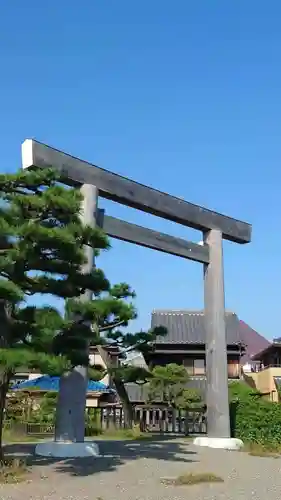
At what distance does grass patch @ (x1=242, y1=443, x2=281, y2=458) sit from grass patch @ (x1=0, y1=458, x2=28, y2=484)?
500cm

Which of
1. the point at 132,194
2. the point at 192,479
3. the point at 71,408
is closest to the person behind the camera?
the point at 192,479

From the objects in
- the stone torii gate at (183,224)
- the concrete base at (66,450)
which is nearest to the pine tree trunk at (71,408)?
the concrete base at (66,450)

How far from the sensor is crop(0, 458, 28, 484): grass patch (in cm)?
660

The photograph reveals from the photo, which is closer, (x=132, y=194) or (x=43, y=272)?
(x=43, y=272)

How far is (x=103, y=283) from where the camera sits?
780cm

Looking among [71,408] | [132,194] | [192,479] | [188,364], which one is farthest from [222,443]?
[188,364]

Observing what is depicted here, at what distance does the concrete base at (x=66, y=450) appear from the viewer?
8.81 metres

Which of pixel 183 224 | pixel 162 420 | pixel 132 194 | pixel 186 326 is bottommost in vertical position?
pixel 162 420

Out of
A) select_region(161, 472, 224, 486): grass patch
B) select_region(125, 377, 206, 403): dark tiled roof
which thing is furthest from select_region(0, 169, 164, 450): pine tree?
select_region(125, 377, 206, 403): dark tiled roof

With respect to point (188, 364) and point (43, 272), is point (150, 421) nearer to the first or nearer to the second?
point (188, 364)

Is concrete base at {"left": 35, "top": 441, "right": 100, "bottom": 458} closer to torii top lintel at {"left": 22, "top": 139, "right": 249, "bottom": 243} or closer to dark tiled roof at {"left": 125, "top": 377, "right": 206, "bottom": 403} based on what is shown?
torii top lintel at {"left": 22, "top": 139, "right": 249, "bottom": 243}

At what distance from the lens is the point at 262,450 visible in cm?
1103

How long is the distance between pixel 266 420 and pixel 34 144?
8018mm

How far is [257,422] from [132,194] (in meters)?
6.06
